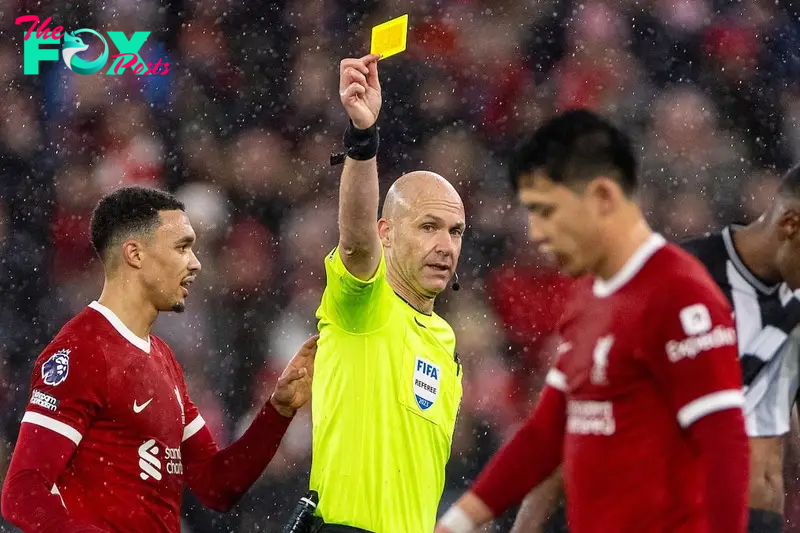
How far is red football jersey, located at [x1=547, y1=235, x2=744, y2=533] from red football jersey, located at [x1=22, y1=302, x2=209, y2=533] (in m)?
1.32

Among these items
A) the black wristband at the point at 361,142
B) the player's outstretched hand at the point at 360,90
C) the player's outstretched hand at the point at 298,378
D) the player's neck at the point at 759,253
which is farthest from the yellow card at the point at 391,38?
the player's outstretched hand at the point at 298,378

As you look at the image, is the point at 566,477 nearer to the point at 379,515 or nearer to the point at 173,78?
the point at 379,515

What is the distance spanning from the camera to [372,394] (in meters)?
2.68

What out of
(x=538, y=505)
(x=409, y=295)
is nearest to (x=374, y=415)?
(x=409, y=295)

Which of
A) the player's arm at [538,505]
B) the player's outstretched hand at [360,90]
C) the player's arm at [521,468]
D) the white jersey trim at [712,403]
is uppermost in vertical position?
the player's outstretched hand at [360,90]

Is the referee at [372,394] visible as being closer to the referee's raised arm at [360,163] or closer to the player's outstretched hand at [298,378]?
→ the referee's raised arm at [360,163]

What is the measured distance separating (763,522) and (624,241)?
3.49 feet

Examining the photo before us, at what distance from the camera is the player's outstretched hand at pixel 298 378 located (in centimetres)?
302

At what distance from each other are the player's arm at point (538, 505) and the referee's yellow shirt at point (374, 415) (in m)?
0.44

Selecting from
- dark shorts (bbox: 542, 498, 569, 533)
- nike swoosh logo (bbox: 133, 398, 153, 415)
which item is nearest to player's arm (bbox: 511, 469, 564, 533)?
nike swoosh logo (bbox: 133, 398, 153, 415)

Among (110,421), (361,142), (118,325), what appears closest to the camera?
(361,142)

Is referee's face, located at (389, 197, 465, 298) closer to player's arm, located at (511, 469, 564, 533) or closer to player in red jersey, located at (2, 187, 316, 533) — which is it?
player in red jersey, located at (2, 187, 316, 533)

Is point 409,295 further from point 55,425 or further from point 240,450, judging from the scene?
point 55,425

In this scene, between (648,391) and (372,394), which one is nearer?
(648,391)
